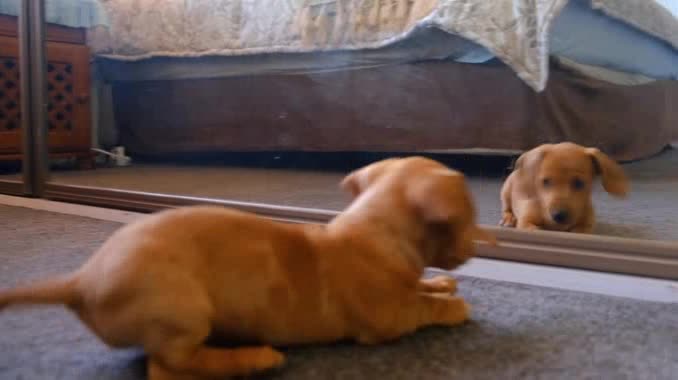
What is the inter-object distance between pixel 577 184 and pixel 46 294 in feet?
3.13

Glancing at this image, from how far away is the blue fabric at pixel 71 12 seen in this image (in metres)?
2.14

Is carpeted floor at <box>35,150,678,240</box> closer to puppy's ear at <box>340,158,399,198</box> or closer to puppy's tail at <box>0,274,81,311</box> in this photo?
puppy's ear at <box>340,158,399,198</box>

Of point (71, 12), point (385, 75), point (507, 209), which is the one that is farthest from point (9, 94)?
point (507, 209)

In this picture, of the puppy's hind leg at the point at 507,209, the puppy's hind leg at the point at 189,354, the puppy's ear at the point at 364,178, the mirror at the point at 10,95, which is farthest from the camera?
the mirror at the point at 10,95

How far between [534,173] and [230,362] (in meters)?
0.84

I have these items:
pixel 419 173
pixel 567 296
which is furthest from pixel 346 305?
pixel 567 296

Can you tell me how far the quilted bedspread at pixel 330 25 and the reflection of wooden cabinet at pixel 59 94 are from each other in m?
0.17

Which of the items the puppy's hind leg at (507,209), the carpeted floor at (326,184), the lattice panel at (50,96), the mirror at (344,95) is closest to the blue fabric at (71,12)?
the mirror at (344,95)

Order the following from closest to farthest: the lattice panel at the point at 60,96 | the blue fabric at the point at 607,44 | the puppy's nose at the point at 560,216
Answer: the puppy's nose at the point at 560,216 < the blue fabric at the point at 607,44 < the lattice panel at the point at 60,96

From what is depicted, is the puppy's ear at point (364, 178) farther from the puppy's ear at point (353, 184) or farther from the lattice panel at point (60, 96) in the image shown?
the lattice panel at point (60, 96)

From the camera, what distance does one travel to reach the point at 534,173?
128 centimetres

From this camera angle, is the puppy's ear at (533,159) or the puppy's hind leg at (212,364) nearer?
the puppy's hind leg at (212,364)

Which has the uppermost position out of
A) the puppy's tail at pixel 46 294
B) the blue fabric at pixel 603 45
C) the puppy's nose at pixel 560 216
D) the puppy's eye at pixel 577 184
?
the blue fabric at pixel 603 45

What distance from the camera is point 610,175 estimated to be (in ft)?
4.09
